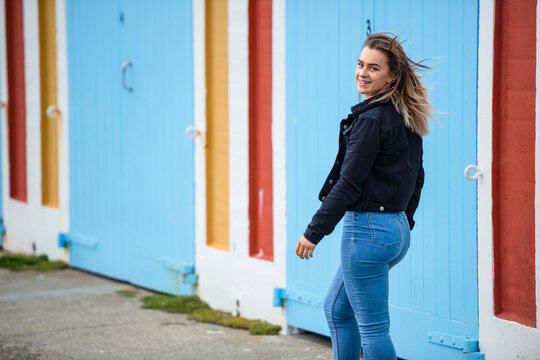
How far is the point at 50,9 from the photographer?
820 cm

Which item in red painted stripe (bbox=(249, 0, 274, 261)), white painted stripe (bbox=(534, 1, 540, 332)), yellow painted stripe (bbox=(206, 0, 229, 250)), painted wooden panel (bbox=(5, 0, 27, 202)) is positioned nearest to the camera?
white painted stripe (bbox=(534, 1, 540, 332))

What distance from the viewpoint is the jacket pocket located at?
3.53 m

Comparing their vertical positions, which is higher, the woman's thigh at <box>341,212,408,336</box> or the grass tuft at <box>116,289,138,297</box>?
the woman's thigh at <box>341,212,408,336</box>

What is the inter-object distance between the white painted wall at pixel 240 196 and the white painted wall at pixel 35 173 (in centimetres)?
211

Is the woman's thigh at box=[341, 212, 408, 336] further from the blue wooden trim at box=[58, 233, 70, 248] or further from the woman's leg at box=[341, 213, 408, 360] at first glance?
the blue wooden trim at box=[58, 233, 70, 248]

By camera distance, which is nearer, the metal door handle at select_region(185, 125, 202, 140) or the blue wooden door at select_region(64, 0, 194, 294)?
the metal door handle at select_region(185, 125, 202, 140)

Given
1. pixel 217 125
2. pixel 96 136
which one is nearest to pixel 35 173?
pixel 96 136

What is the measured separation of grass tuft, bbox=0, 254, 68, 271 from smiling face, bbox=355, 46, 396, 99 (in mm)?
5011

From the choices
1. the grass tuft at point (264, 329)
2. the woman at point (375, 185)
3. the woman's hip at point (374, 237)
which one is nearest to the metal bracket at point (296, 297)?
the grass tuft at point (264, 329)

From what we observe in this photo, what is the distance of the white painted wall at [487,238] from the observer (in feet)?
13.6

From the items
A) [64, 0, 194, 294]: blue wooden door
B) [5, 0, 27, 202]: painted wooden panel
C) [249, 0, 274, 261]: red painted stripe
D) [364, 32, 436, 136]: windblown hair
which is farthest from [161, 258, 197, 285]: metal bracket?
[364, 32, 436, 136]: windblown hair

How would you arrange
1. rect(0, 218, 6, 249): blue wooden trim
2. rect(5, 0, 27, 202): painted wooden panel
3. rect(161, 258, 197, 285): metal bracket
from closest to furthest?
rect(161, 258, 197, 285): metal bracket < rect(5, 0, 27, 202): painted wooden panel < rect(0, 218, 6, 249): blue wooden trim

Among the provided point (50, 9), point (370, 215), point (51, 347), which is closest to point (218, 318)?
point (51, 347)

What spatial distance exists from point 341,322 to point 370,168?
719mm
